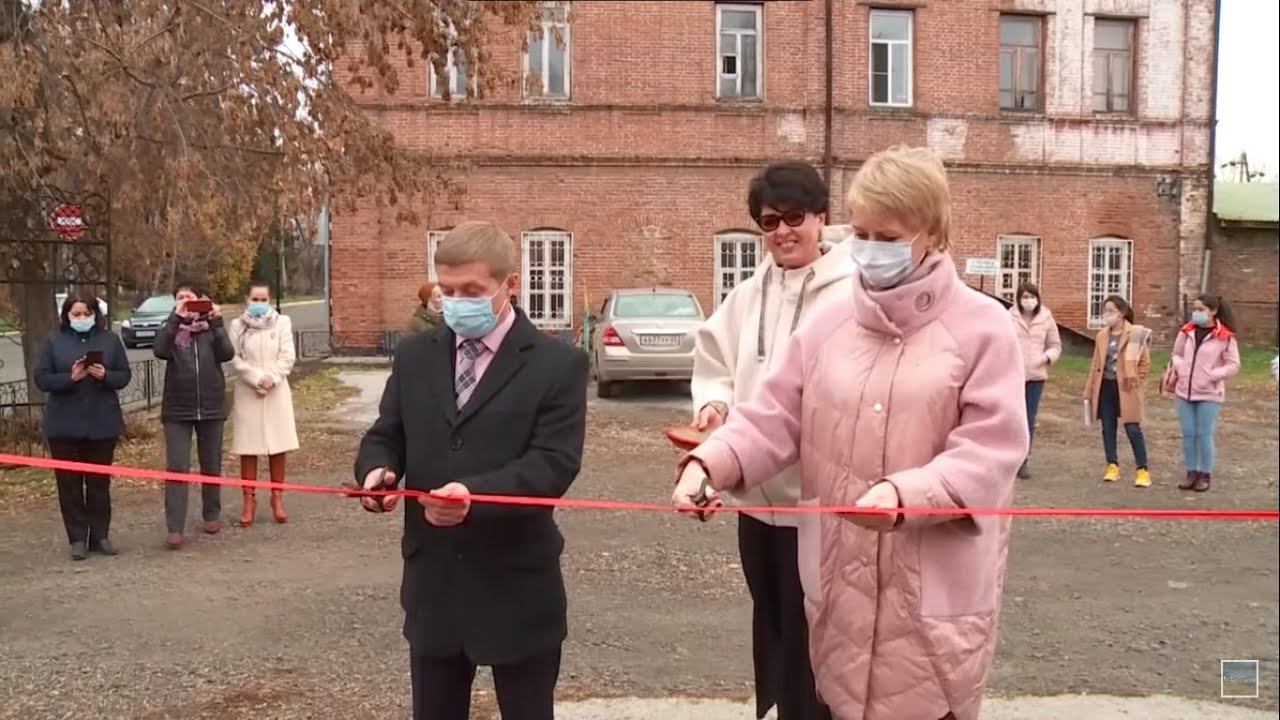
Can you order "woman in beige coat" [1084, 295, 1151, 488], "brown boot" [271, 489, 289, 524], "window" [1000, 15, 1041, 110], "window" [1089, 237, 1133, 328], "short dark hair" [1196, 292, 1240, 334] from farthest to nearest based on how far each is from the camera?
"window" [1089, 237, 1133, 328]
"window" [1000, 15, 1041, 110]
"woman in beige coat" [1084, 295, 1151, 488]
"short dark hair" [1196, 292, 1240, 334]
"brown boot" [271, 489, 289, 524]

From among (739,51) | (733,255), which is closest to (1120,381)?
(733,255)

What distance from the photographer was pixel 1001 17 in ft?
78.6

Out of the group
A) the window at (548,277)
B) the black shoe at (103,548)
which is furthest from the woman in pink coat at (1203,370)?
the window at (548,277)

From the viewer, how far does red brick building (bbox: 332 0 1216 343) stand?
22.8 m

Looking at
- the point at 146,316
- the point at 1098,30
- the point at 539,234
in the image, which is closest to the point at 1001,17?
the point at 1098,30

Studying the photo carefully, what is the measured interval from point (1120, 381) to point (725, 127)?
14201 mm

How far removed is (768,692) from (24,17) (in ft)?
32.9

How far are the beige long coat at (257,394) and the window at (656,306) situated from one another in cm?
878

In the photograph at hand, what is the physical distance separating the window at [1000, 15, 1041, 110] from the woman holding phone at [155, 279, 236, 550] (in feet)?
66.3

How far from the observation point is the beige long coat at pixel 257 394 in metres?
8.21

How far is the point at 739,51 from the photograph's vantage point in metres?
23.3

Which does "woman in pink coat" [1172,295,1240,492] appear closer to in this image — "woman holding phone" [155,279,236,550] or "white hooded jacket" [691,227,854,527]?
"white hooded jacket" [691,227,854,527]

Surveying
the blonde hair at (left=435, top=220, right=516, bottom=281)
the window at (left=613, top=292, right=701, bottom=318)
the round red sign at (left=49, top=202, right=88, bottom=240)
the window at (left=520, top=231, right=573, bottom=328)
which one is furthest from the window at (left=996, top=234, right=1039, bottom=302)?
the blonde hair at (left=435, top=220, right=516, bottom=281)

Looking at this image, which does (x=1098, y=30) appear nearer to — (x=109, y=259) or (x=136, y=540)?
(x=109, y=259)
